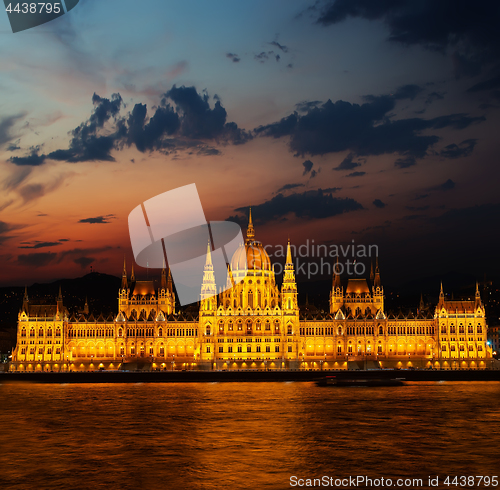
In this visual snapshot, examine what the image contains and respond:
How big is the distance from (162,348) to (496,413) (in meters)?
68.6

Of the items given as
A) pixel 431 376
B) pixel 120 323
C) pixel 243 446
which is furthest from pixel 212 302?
pixel 243 446

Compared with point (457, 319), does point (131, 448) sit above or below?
below

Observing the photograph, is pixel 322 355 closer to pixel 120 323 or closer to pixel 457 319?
pixel 457 319

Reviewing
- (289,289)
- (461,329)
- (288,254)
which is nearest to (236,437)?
(289,289)

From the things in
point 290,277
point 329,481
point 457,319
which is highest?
Answer: point 290,277

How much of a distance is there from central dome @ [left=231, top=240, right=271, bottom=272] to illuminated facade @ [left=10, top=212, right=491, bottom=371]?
255 millimetres

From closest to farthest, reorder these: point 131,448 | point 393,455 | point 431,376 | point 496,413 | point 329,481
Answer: point 329,481 → point 393,455 → point 131,448 → point 496,413 → point 431,376

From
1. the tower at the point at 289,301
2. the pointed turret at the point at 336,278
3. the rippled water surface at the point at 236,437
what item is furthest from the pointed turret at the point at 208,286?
the rippled water surface at the point at 236,437

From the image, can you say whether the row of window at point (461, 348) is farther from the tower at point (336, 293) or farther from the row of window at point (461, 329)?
the tower at point (336, 293)

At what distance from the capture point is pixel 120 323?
12281 centimetres

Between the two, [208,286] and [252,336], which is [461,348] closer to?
[252,336]

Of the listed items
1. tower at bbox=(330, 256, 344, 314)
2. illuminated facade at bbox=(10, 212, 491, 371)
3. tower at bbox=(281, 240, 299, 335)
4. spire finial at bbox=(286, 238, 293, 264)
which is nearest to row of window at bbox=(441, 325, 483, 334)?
illuminated facade at bbox=(10, 212, 491, 371)

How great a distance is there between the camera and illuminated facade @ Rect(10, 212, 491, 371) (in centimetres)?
11750

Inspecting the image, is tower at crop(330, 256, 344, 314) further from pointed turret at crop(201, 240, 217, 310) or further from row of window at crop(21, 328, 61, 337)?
row of window at crop(21, 328, 61, 337)
